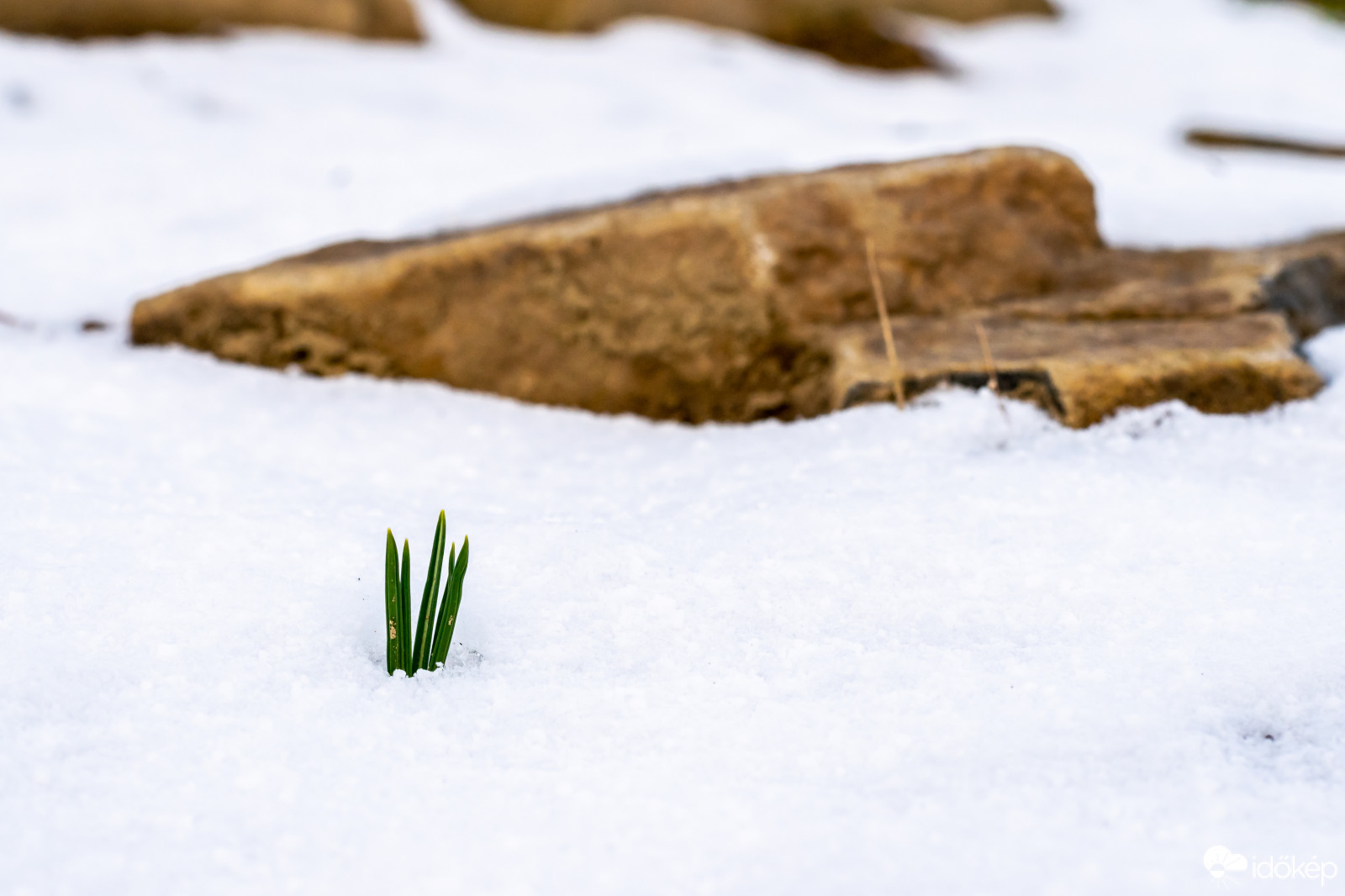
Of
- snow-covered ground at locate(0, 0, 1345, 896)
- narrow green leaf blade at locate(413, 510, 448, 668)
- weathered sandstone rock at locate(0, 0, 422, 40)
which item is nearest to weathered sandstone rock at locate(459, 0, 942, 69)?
weathered sandstone rock at locate(0, 0, 422, 40)

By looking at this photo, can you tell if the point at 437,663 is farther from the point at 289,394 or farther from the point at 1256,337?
the point at 1256,337

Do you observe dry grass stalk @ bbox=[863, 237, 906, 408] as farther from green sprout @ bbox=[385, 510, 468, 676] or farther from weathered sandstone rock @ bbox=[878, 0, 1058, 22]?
weathered sandstone rock @ bbox=[878, 0, 1058, 22]

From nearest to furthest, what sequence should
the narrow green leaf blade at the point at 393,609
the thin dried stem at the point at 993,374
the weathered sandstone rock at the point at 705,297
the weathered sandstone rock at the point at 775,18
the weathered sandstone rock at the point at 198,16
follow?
1. the narrow green leaf blade at the point at 393,609
2. the thin dried stem at the point at 993,374
3. the weathered sandstone rock at the point at 705,297
4. the weathered sandstone rock at the point at 198,16
5. the weathered sandstone rock at the point at 775,18

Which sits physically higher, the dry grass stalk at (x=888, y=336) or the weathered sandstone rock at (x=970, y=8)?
the weathered sandstone rock at (x=970, y=8)

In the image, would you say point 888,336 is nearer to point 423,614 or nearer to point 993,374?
point 993,374

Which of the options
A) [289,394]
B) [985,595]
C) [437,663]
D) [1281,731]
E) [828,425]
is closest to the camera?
[1281,731]

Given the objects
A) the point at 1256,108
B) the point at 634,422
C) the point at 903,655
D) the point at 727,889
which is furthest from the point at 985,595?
the point at 1256,108

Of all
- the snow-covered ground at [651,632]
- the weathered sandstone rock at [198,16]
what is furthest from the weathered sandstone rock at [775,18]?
the snow-covered ground at [651,632]

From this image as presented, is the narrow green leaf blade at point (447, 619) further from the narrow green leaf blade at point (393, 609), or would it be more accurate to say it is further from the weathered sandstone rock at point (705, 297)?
the weathered sandstone rock at point (705, 297)
